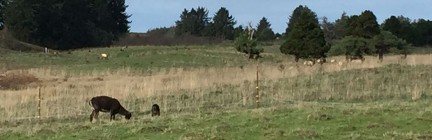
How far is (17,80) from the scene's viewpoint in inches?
1432

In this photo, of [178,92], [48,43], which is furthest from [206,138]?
[48,43]

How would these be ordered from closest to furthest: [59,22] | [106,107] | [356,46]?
[106,107], [356,46], [59,22]

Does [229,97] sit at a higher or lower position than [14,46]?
lower

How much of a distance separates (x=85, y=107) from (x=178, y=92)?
13.4ft

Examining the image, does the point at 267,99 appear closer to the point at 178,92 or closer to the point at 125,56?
the point at 178,92

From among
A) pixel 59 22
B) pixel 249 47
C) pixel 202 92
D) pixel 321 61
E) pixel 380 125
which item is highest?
pixel 59 22

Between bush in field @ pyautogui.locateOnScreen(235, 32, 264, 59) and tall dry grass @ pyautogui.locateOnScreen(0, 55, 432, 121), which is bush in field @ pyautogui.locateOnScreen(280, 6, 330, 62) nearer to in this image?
tall dry grass @ pyautogui.locateOnScreen(0, 55, 432, 121)

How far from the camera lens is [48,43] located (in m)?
81.8

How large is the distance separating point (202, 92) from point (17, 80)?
14079 millimetres

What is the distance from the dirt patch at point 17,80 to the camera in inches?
1332

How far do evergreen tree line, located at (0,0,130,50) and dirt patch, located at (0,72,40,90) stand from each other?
38741mm

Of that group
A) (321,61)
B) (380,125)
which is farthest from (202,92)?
(321,61)

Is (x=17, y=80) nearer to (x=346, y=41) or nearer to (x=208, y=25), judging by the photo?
(x=346, y=41)

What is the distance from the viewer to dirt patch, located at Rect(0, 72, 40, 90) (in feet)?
111
